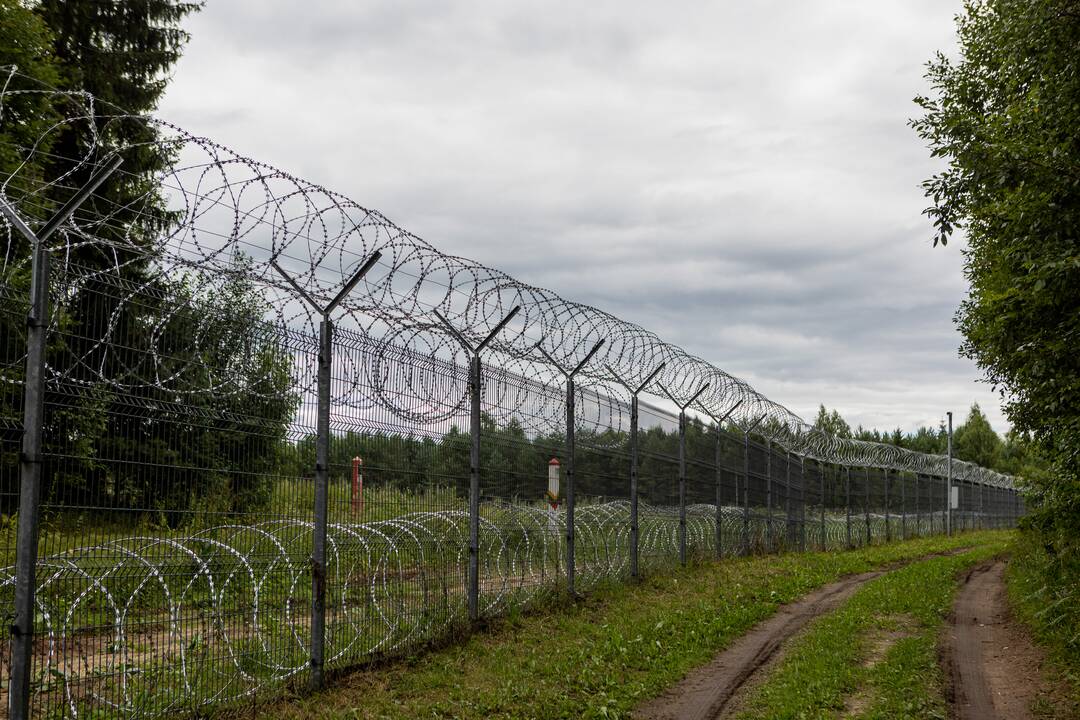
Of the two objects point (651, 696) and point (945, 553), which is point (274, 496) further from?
point (945, 553)

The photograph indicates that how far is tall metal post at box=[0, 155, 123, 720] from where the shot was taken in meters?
4.82

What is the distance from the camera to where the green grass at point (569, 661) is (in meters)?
7.11

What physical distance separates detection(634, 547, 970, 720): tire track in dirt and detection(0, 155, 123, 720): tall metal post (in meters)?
4.17

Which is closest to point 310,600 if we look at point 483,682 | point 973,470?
point 483,682

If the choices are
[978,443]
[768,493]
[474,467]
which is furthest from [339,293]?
[978,443]

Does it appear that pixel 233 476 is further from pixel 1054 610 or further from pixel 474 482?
pixel 1054 610

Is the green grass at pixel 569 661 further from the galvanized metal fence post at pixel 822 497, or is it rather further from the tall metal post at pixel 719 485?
the galvanized metal fence post at pixel 822 497

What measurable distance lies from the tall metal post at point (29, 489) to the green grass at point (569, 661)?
187 centimetres

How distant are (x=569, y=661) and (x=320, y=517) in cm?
276

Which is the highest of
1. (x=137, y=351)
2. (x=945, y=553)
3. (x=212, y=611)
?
(x=137, y=351)

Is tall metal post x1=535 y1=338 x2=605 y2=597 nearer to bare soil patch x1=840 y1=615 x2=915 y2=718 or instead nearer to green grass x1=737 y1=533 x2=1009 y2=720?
green grass x1=737 y1=533 x2=1009 y2=720

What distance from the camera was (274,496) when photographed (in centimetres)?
678

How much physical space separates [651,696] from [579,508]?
4.38 meters

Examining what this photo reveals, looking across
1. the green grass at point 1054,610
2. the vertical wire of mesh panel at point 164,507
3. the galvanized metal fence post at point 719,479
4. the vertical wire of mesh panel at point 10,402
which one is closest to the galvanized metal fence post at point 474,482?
the vertical wire of mesh panel at point 164,507
